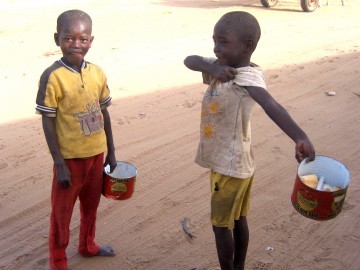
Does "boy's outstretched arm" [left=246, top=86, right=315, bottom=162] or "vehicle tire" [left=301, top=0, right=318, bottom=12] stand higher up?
"boy's outstretched arm" [left=246, top=86, right=315, bottom=162]

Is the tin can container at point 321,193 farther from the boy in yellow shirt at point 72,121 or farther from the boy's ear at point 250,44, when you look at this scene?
the boy in yellow shirt at point 72,121

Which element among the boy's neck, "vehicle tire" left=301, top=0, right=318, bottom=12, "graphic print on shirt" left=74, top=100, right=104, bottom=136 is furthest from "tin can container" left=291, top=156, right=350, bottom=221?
"vehicle tire" left=301, top=0, right=318, bottom=12

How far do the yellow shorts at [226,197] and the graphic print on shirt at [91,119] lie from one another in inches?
29.3

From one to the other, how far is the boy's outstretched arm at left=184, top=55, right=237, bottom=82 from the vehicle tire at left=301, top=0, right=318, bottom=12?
11577 millimetres

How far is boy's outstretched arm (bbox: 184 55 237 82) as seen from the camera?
2.51 m

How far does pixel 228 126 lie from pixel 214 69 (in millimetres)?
307

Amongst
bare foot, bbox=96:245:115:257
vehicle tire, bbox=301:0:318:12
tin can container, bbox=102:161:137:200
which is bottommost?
bare foot, bbox=96:245:115:257

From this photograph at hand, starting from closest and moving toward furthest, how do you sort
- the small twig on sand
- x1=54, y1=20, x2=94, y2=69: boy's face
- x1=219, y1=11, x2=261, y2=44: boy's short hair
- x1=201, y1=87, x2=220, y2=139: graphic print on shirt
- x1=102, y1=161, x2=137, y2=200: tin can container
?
1. x1=219, y1=11, x2=261, y2=44: boy's short hair
2. x1=201, y1=87, x2=220, y2=139: graphic print on shirt
3. x1=54, y1=20, x2=94, y2=69: boy's face
4. x1=102, y1=161, x2=137, y2=200: tin can container
5. the small twig on sand

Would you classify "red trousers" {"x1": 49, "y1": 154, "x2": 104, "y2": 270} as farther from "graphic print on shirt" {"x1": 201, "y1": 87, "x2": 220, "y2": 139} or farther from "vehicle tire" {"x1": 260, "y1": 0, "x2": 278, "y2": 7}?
"vehicle tire" {"x1": 260, "y1": 0, "x2": 278, "y2": 7}

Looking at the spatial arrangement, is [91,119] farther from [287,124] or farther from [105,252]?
[287,124]

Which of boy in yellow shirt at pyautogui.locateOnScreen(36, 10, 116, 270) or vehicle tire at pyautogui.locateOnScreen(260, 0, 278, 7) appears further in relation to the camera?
vehicle tire at pyautogui.locateOnScreen(260, 0, 278, 7)

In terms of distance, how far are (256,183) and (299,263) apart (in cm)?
120

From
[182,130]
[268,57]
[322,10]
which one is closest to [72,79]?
[182,130]

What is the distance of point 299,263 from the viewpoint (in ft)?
11.2
